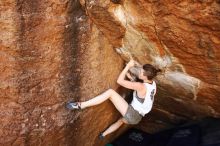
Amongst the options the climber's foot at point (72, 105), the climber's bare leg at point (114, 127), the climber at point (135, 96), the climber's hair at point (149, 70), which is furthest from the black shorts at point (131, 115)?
the climber's foot at point (72, 105)

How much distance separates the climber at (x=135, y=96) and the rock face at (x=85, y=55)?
0.36 ft

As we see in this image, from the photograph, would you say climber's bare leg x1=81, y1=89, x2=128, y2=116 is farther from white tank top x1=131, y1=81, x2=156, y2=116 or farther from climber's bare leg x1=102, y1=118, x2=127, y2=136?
climber's bare leg x1=102, y1=118, x2=127, y2=136

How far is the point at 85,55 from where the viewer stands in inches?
178

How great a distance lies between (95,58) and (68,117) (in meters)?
0.77

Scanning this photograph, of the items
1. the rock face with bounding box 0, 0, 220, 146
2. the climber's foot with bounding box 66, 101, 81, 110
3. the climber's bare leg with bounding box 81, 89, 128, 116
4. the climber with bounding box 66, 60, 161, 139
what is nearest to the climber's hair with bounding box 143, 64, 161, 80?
the climber with bounding box 66, 60, 161, 139

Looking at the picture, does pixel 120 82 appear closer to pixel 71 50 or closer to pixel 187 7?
pixel 71 50

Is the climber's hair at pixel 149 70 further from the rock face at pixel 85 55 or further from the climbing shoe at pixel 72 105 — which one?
the climbing shoe at pixel 72 105

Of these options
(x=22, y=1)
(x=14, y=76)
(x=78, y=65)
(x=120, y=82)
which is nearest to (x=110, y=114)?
(x=120, y=82)

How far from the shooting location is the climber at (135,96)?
462 centimetres

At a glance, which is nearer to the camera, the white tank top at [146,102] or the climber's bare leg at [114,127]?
the white tank top at [146,102]

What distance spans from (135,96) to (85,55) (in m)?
0.86

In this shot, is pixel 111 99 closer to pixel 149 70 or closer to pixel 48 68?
pixel 149 70

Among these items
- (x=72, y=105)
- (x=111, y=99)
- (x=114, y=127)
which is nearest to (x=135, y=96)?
(x=111, y=99)

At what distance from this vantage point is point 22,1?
384 centimetres
